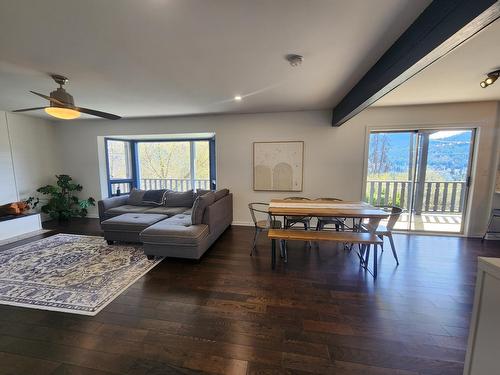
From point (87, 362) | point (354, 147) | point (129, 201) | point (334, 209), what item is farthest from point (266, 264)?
point (129, 201)

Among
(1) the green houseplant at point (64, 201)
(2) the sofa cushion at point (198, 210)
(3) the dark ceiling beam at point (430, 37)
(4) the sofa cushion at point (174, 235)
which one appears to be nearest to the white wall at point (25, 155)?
(1) the green houseplant at point (64, 201)

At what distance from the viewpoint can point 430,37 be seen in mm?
1372

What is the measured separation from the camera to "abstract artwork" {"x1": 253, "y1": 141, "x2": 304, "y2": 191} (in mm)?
4164

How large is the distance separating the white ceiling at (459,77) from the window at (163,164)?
4.19 meters

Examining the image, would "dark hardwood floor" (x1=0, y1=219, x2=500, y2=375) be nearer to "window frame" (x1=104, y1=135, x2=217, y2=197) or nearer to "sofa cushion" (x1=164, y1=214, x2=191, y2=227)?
"sofa cushion" (x1=164, y1=214, x2=191, y2=227)

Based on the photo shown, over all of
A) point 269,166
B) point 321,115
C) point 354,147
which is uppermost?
point 321,115

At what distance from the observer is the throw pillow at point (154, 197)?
4.42 meters

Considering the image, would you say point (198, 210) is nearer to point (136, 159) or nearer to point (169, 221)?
point (169, 221)

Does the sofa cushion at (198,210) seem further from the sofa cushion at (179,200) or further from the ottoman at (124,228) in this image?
the sofa cushion at (179,200)

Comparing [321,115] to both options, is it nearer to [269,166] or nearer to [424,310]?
[269,166]

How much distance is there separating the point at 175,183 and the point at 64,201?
2.50m

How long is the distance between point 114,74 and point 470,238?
617cm

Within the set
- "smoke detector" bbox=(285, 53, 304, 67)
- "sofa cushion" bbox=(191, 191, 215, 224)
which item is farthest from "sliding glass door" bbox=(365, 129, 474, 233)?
"sofa cushion" bbox=(191, 191, 215, 224)

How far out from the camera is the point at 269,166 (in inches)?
168
